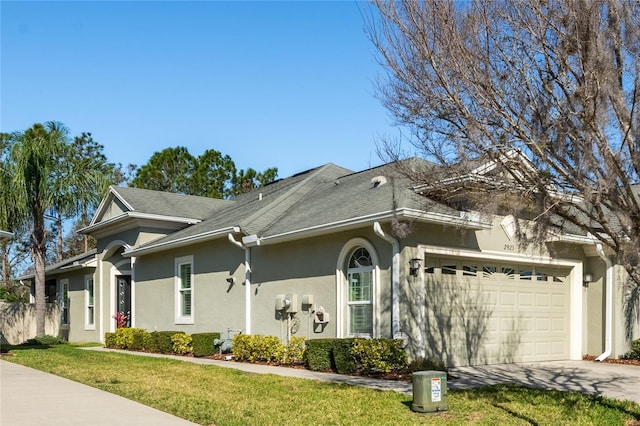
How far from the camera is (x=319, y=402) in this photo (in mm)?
9516

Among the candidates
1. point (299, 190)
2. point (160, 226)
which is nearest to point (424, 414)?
point (299, 190)

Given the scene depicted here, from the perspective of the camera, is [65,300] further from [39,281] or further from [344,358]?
[344,358]

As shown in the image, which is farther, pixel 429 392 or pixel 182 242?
pixel 182 242

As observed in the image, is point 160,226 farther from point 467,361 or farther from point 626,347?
point 626,347

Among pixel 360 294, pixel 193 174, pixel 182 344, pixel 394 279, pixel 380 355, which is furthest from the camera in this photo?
pixel 193 174

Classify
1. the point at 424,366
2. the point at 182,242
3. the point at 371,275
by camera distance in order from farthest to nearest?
1. the point at 182,242
2. the point at 371,275
3. the point at 424,366

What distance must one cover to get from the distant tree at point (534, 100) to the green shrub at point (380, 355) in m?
4.83

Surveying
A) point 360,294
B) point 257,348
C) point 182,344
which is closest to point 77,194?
point 182,344

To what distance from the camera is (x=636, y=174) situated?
282 inches

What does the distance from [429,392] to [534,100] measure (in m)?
3.92

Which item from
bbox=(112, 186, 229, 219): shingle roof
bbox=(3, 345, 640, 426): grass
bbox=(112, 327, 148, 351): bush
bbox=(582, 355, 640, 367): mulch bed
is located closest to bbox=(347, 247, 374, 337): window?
bbox=(3, 345, 640, 426): grass

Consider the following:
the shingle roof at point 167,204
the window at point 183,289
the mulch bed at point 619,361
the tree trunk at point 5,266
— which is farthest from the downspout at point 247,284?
the tree trunk at point 5,266

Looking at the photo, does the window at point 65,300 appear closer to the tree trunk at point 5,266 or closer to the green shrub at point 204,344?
the green shrub at point 204,344

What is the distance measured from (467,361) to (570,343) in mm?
3869
